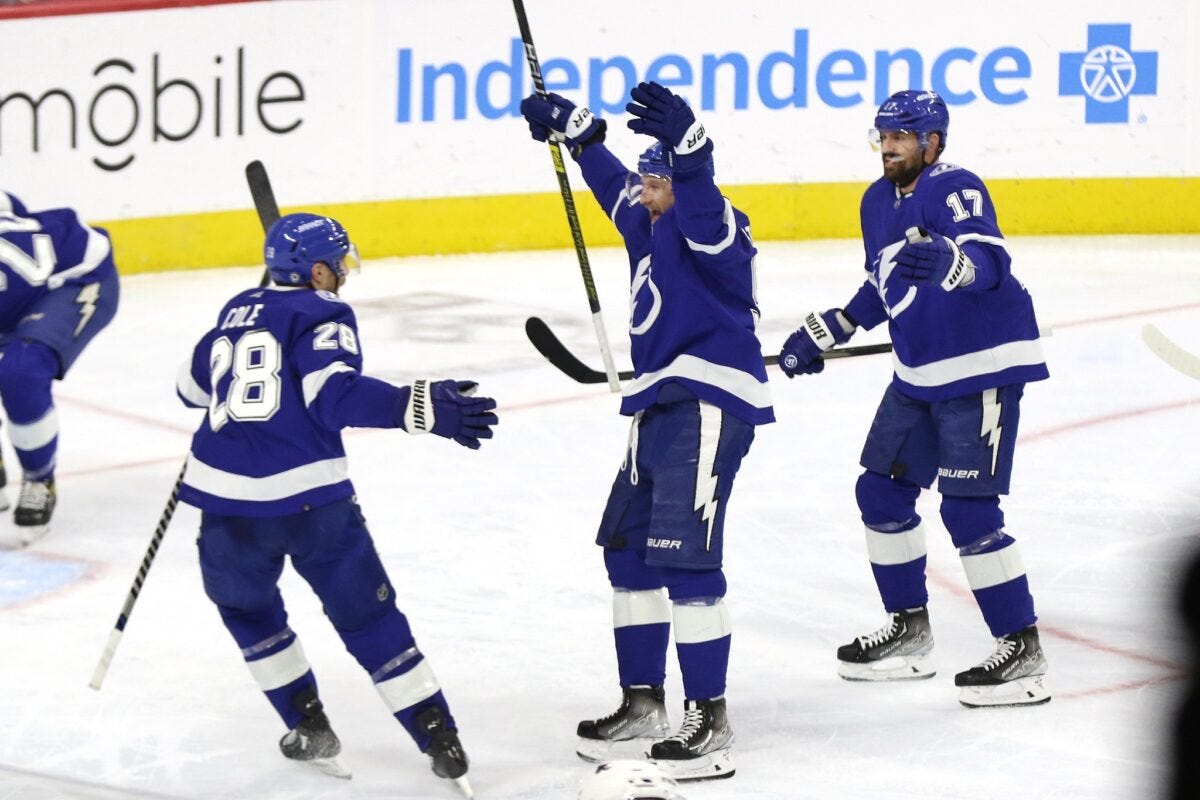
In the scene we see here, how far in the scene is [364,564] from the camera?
3.26m

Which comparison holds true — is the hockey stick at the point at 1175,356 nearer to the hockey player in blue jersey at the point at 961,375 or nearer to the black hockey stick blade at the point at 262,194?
the hockey player in blue jersey at the point at 961,375

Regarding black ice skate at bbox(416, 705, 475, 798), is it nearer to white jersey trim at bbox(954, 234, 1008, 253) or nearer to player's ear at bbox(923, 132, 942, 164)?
white jersey trim at bbox(954, 234, 1008, 253)

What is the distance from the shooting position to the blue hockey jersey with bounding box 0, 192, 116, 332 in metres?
5.12

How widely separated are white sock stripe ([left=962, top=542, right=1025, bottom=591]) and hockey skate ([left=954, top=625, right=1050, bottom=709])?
0.12 meters

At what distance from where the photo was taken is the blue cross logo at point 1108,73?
26.7 ft

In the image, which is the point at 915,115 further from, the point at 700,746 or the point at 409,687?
the point at 409,687

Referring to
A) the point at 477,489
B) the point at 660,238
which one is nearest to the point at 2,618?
the point at 477,489

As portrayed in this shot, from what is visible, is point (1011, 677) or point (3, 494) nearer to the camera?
point (1011, 677)

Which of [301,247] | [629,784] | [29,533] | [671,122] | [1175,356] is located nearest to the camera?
[1175,356]

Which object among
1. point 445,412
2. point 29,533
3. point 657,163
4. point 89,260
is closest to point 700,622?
point 445,412

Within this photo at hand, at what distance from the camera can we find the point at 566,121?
3691 millimetres

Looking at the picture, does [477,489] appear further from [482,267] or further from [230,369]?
[482,267]

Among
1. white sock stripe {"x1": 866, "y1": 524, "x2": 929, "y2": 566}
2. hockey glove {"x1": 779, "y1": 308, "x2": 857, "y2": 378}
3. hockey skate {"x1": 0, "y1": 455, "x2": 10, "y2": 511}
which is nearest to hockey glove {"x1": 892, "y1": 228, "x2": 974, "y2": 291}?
hockey glove {"x1": 779, "y1": 308, "x2": 857, "y2": 378}

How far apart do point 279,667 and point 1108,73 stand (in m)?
5.90
